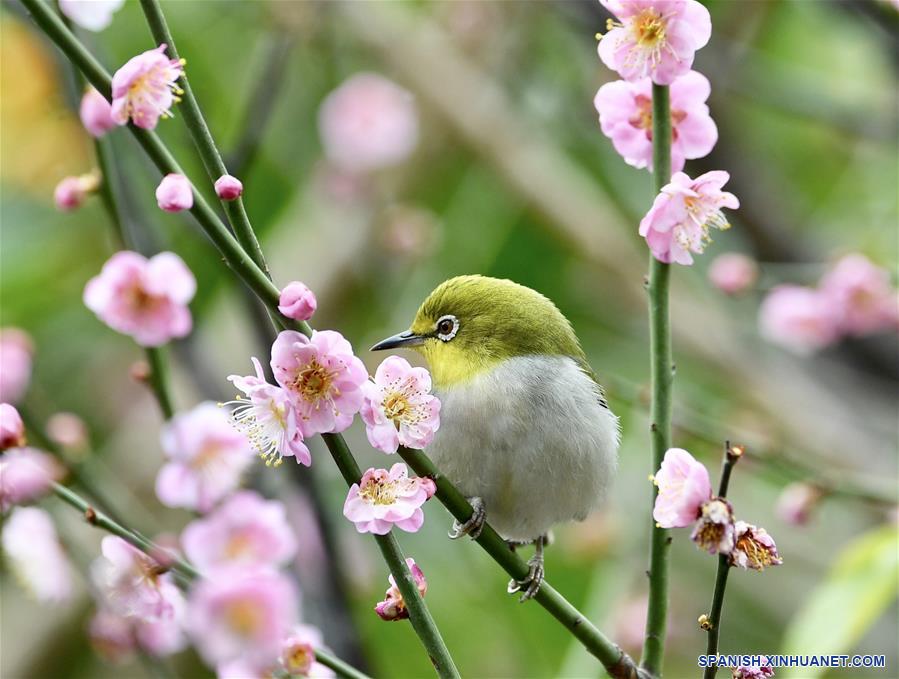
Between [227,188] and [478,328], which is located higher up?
[478,328]

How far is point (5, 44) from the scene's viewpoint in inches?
179

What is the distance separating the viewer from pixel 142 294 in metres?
1.83

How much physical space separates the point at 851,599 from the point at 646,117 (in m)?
1.15

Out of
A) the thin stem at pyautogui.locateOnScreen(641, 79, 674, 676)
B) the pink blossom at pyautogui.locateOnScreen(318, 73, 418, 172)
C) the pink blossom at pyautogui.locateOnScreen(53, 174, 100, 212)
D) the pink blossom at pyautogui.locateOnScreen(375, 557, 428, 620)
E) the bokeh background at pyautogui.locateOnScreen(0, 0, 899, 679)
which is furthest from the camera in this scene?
the pink blossom at pyautogui.locateOnScreen(318, 73, 418, 172)

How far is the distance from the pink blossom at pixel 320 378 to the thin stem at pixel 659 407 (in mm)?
467

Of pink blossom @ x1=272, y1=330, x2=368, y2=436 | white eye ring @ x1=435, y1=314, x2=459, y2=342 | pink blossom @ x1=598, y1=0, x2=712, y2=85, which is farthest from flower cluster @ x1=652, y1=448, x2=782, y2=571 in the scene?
white eye ring @ x1=435, y1=314, x2=459, y2=342

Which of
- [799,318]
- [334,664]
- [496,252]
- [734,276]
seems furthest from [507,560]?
[496,252]

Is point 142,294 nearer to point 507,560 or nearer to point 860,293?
point 507,560

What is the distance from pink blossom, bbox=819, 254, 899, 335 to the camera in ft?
10.6

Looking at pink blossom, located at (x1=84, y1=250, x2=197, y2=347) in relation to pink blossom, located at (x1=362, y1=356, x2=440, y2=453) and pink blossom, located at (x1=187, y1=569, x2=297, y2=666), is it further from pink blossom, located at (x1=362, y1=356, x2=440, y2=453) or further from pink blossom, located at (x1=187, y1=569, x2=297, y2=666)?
pink blossom, located at (x1=187, y1=569, x2=297, y2=666)

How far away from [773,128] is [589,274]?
1725mm

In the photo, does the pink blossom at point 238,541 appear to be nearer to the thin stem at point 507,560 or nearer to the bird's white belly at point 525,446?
the thin stem at point 507,560

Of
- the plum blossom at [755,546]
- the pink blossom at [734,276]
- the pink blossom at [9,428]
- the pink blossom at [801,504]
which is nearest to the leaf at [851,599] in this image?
the pink blossom at [801,504]

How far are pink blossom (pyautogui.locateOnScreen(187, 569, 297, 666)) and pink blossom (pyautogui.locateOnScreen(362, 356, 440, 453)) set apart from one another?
0.30m
